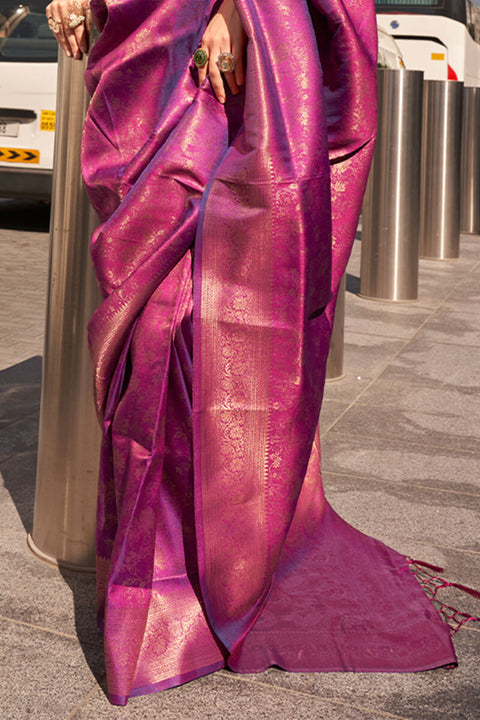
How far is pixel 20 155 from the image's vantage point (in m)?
8.45

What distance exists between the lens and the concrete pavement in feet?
6.47

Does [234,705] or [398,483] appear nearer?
[234,705]

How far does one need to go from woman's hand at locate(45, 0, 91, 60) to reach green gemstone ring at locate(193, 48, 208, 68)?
1.21ft

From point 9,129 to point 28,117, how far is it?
0.22 metres

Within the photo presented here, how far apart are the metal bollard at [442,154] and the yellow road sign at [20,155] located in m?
3.38

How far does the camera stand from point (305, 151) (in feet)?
6.53

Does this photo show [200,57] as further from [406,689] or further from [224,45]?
[406,689]

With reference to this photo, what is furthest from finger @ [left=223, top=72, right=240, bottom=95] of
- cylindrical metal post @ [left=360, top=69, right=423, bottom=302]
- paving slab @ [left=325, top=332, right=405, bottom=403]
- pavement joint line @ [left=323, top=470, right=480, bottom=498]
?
cylindrical metal post @ [left=360, top=69, right=423, bottom=302]

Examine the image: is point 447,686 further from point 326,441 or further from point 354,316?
point 354,316

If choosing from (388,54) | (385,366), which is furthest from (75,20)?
(388,54)

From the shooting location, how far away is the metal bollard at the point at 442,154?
834 cm

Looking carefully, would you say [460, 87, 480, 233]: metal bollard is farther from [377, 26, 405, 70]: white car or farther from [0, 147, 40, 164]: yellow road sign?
[0, 147, 40, 164]: yellow road sign

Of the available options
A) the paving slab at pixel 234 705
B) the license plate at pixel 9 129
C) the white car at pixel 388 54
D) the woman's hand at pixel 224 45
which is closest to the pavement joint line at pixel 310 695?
the paving slab at pixel 234 705

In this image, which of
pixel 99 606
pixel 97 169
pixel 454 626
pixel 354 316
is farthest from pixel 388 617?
pixel 354 316
